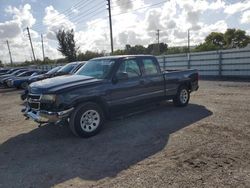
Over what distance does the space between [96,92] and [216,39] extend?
66924mm

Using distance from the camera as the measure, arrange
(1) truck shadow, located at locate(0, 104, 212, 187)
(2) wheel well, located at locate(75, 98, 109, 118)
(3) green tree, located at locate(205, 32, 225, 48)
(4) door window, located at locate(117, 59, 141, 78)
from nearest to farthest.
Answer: (1) truck shadow, located at locate(0, 104, 212, 187), (2) wheel well, located at locate(75, 98, 109, 118), (4) door window, located at locate(117, 59, 141, 78), (3) green tree, located at locate(205, 32, 225, 48)

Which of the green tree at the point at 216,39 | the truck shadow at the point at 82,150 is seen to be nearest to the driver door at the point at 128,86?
the truck shadow at the point at 82,150

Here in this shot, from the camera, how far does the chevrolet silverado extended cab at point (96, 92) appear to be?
5.79 meters

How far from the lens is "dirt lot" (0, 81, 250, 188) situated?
407cm

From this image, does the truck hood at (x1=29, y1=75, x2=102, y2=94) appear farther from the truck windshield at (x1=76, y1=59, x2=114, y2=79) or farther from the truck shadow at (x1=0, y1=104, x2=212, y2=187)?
the truck shadow at (x1=0, y1=104, x2=212, y2=187)

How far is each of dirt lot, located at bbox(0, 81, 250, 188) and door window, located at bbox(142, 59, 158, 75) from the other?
4.20 feet

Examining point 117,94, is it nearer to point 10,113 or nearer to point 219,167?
point 219,167

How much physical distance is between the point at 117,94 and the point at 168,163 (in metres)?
2.60

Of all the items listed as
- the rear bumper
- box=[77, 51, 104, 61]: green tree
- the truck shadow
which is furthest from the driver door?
box=[77, 51, 104, 61]: green tree

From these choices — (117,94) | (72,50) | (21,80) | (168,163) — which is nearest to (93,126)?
(117,94)

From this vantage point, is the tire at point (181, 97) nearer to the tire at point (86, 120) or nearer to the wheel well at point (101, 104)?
the wheel well at point (101, 104)

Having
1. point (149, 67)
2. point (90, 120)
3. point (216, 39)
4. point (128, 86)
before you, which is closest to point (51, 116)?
point (90, 120)

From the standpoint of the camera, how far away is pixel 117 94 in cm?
666

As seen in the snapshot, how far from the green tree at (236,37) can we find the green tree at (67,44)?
1565 inches
